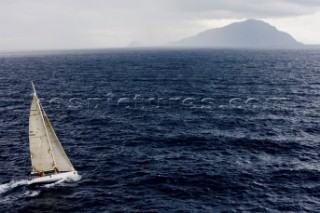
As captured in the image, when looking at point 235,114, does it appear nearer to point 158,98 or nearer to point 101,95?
point 158,98

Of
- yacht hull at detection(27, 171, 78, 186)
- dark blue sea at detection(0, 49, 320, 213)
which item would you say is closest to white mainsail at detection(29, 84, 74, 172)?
yacht hull at detection(27, 171, 78, 186)

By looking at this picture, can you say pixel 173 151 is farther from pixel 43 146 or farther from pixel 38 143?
pixel 38 143

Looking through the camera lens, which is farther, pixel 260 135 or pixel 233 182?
pixel 260 135

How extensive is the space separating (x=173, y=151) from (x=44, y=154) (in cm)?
2417

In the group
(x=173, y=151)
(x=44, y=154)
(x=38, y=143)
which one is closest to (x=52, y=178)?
(x=44, y=154)

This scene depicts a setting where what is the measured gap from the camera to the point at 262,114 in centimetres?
8738

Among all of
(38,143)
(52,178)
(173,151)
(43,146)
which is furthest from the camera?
(173,151)

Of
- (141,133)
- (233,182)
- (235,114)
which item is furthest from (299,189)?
(235,114)

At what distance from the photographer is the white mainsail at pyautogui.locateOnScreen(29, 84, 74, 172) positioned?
4611 centimetres

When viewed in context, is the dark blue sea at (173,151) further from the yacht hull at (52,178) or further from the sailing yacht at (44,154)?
the sailing yacht at (44,154)

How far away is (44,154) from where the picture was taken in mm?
48438

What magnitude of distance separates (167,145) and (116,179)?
17197 millimetres

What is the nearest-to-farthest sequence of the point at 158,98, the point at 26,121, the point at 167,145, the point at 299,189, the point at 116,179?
1. the point at 299,189
2. the point at 116,179
3. the point at 167,145
4. the point at 26,121
5. the point at 158,98

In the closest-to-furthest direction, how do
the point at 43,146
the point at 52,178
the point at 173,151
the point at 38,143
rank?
the point at 38,143
the point at 43,146
the point at 52,178
the point at 173,151
